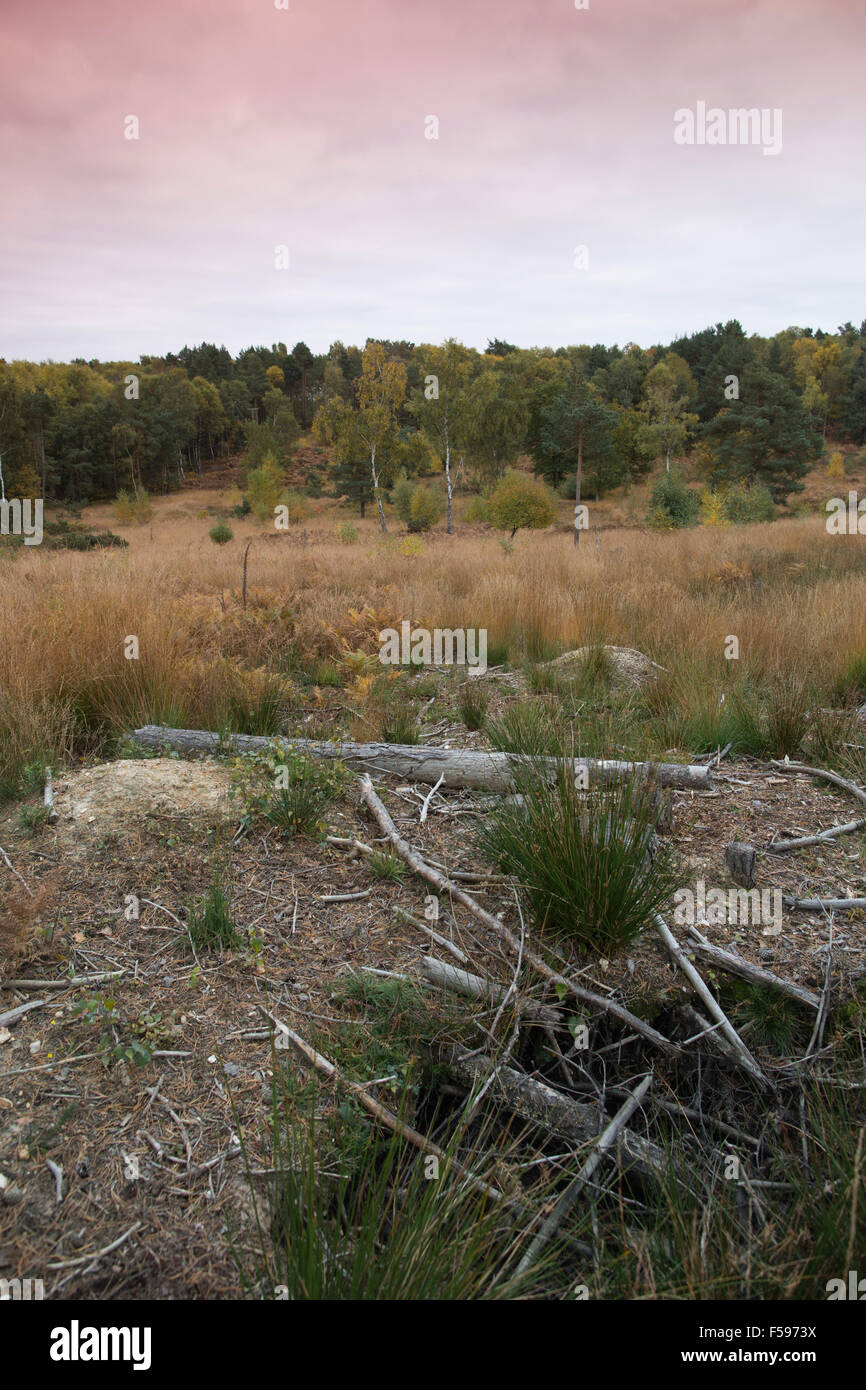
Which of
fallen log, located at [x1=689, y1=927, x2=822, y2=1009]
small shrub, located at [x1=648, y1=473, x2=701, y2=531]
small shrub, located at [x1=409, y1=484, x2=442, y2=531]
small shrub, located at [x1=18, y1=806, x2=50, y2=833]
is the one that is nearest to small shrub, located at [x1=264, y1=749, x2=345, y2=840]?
small shrub, located at [x1=18, y1=806, x2=50, y2=833]

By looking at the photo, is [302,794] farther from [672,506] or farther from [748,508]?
[672,506]

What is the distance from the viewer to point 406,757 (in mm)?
4219

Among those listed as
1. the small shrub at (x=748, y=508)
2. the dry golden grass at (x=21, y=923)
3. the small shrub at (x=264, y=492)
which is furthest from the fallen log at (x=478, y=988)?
the small shrub at (x=264, y=492)

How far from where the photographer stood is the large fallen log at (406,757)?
157 inches

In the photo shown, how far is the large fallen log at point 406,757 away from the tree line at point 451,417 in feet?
18.4

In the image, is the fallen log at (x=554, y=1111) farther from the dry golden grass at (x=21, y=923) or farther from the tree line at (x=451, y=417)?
the tree line at (x=451, y=417)

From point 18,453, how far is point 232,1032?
49534 mm

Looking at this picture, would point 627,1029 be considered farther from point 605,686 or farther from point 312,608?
point 312,608

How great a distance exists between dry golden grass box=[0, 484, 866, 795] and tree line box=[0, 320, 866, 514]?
124 inches

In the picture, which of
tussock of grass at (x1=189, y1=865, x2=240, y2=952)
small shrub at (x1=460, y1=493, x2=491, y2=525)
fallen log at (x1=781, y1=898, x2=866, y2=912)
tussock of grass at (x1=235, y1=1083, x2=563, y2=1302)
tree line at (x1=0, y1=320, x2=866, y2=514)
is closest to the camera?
tussock of grass at (x1=235, y1=1083, x2=563, y2=1302)

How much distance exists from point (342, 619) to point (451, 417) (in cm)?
3060

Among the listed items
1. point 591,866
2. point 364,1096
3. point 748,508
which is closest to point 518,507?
point 748,508

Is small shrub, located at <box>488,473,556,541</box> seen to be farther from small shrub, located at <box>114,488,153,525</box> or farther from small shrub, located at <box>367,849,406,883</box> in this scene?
small shrub, located at <box>367,849,406,883</box>

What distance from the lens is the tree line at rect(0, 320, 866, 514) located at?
1395 inches
